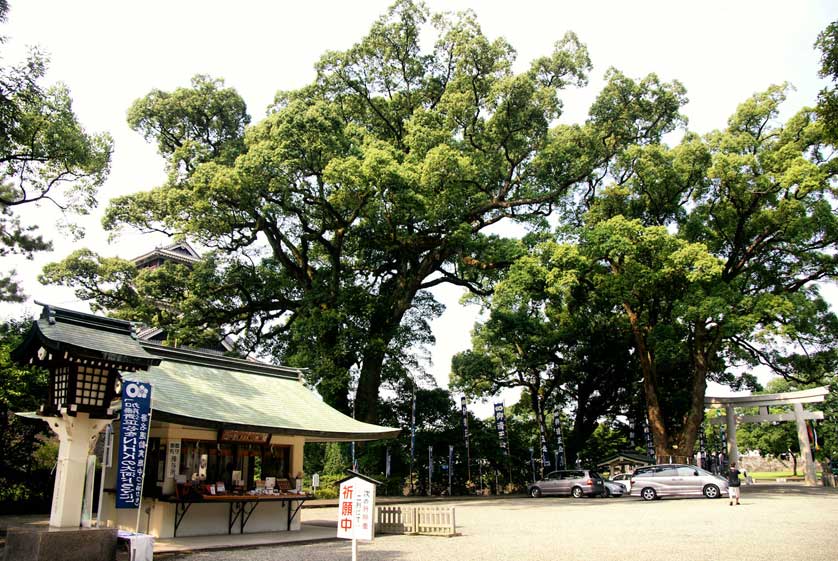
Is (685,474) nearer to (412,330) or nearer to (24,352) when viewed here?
(412,330)

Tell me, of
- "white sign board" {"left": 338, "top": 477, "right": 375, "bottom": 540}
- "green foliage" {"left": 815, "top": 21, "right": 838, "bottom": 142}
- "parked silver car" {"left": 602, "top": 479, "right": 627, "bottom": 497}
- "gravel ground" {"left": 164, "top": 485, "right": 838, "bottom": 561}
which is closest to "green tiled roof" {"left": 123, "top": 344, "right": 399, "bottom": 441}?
"gravel ground" {"left": 164, "top": 485, "right": 838, "bottom": 561}

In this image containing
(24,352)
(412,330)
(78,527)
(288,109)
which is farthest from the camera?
(412,330)

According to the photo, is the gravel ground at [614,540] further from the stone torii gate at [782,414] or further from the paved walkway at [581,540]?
the stone torii gate at [782,414]

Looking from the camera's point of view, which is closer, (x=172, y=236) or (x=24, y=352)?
(x=24, y=352)

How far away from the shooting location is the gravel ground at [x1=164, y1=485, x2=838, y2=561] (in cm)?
1052

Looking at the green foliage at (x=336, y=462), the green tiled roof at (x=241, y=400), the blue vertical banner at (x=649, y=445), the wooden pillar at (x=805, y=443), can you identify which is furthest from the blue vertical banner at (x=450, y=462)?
the wooden pillar at (x=805, y=443)

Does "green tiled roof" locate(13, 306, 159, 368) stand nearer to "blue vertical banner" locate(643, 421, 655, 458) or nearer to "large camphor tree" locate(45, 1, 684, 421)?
"large camphor tree" locate(45, 1, 684, 421)

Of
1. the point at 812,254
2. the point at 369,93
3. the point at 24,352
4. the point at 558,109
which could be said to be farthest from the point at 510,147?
the point at 24,352

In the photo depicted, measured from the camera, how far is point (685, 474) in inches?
984

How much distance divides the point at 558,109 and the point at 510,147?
269 centimetres

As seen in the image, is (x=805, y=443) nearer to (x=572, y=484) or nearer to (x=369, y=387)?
(x=572, y=484)

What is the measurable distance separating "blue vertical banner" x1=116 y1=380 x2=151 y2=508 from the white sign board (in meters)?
3.90

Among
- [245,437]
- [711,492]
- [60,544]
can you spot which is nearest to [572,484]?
[711,492]

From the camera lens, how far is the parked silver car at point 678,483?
2444 cm
